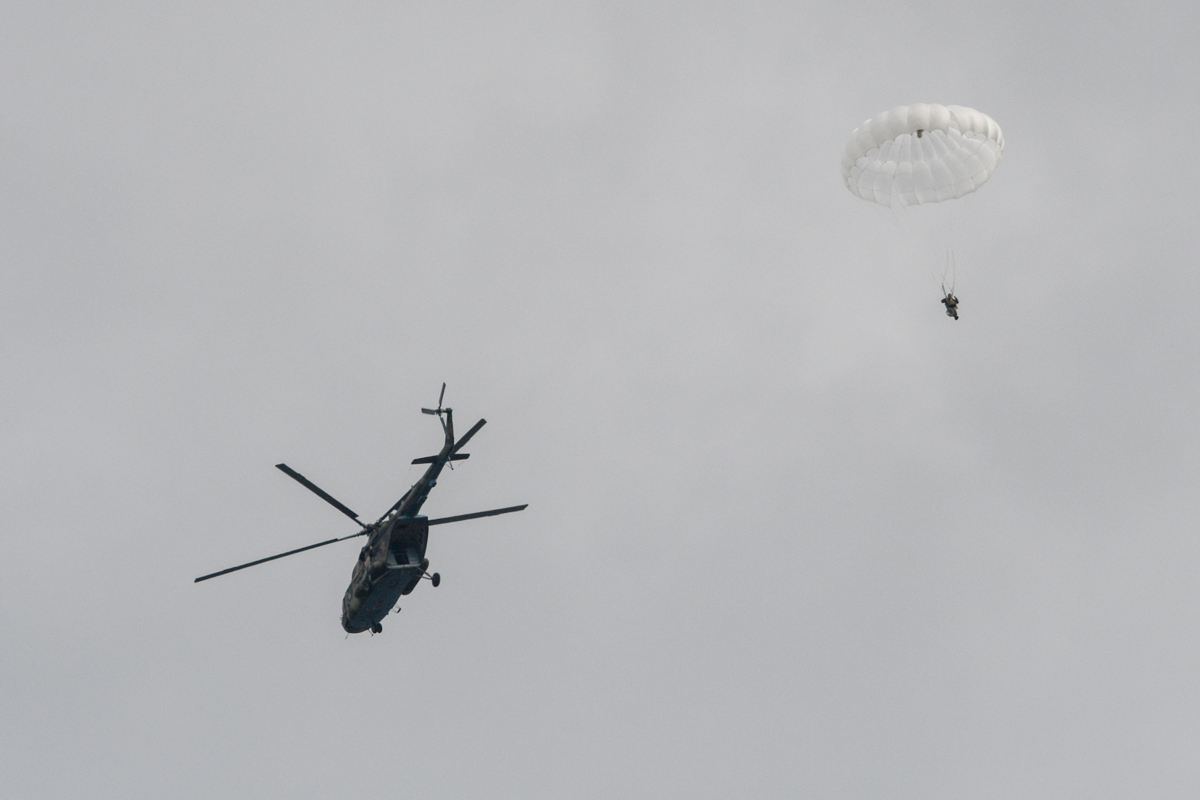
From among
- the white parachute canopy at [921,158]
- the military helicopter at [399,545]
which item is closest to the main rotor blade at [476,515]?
the military helicopter at [399,545]

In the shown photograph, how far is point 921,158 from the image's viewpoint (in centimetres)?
8488

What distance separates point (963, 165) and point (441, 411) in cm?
3492

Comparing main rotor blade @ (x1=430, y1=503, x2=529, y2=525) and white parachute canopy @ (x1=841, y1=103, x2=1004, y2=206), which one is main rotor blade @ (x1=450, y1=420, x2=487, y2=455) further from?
white parachute canopy @ (x1=841, y1=103, x2=1004, y2=206)

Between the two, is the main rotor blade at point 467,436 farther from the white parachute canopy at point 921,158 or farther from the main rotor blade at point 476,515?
the white parachute canopy at point 921,158

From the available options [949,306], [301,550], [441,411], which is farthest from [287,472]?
[949,306]

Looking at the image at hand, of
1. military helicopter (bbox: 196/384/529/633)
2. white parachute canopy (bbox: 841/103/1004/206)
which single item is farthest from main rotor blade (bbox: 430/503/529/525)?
white parachute canopy (bbox: 841/103/1004/206)

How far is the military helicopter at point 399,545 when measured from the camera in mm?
65125

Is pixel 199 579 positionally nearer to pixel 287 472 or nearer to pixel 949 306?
pixel 287 472

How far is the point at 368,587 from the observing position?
67.3 m

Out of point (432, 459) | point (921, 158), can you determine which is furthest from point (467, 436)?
point (921, 158)

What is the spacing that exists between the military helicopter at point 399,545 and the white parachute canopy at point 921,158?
30.4 meters

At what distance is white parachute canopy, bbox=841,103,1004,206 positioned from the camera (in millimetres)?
81562

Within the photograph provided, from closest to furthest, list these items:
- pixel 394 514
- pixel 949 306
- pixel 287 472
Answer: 1. pixel 287 472
2. pixel 394 514
3. pixel 949 306

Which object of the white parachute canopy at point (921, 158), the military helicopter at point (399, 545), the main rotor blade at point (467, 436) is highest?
the white parachute canopy at point (921, 158)
